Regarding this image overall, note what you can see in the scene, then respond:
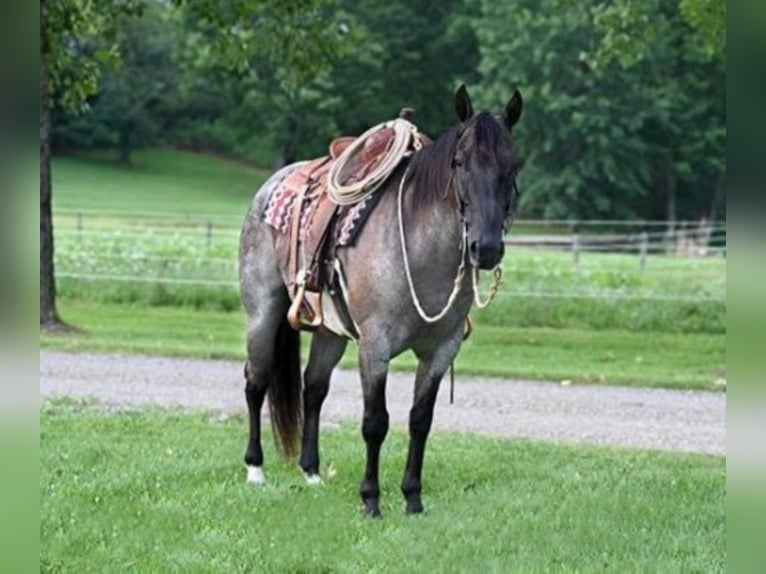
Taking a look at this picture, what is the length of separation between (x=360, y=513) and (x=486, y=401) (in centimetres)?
466

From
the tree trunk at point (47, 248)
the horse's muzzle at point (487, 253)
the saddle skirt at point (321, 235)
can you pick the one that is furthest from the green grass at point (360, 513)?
the tree trunk at point (47, 248)

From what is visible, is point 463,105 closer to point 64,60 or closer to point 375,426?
point 375,426

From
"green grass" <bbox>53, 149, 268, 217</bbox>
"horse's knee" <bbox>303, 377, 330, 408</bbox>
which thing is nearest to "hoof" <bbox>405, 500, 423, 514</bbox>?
"horse's knee" <bbox>303, 377, 330, 408</bbox>

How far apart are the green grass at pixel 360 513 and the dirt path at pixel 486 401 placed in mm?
1106

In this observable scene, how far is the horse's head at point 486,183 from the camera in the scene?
4688 mm

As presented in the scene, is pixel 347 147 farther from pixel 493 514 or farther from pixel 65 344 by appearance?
pixel 65 344

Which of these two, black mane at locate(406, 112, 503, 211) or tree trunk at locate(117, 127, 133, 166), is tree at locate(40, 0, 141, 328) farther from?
tree trunk at locate(117, 127, 133, 166)

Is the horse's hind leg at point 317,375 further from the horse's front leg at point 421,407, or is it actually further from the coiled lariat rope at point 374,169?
the coiled lariat rope at point 374,169

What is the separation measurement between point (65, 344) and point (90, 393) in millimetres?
2885

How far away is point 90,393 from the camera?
387 inches

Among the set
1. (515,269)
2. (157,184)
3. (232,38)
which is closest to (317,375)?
(232,38)

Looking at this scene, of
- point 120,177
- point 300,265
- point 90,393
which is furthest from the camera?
point 120,177

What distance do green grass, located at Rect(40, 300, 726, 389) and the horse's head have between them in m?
6.61
